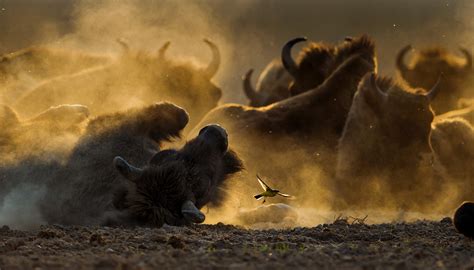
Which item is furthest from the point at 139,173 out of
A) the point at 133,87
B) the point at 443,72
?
the point at 443,72

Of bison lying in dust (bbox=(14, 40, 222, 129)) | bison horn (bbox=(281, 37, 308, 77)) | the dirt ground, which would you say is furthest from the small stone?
bison horn (bbox=(281, 37, 308, 77))

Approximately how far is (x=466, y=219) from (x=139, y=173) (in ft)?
7.94

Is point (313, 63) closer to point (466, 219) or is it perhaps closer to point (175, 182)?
point (175, 182)

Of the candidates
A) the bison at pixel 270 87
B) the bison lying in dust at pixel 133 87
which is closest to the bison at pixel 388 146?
the bison lying in dust at pixel 133 87

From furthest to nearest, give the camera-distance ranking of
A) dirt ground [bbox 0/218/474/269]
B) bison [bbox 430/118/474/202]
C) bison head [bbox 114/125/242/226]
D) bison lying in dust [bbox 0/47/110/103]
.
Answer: bison lying in dust [bbox 0/47/110/103]
bison [bbox 430/118/474/202]
bison head [bbox 114/125/242/226]
dirt ground [bbox 0/218/474/269]

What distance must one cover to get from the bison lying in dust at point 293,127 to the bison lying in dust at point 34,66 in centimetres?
246

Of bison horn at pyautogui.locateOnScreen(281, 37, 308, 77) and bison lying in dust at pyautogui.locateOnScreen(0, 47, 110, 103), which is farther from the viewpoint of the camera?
bison horn at pyautogui.locateOnScreen(281, 37, 308, 77)

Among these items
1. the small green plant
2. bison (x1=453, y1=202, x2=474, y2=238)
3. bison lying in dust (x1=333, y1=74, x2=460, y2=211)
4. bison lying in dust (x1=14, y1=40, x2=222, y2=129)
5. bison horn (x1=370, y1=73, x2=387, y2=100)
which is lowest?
the small green plant

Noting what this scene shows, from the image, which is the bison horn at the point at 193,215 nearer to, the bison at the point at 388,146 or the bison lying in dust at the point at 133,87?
the bison lying in dust at the point at 133,87

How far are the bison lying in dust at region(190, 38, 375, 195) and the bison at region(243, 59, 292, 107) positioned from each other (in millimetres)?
4302

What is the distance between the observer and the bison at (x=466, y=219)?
7016 millimetres

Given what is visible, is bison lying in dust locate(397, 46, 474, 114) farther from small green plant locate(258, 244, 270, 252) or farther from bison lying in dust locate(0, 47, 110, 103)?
small green plant locate(258, 244, 270, 252)

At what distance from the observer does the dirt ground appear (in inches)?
210

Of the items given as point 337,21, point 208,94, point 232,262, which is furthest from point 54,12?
point 232,262
